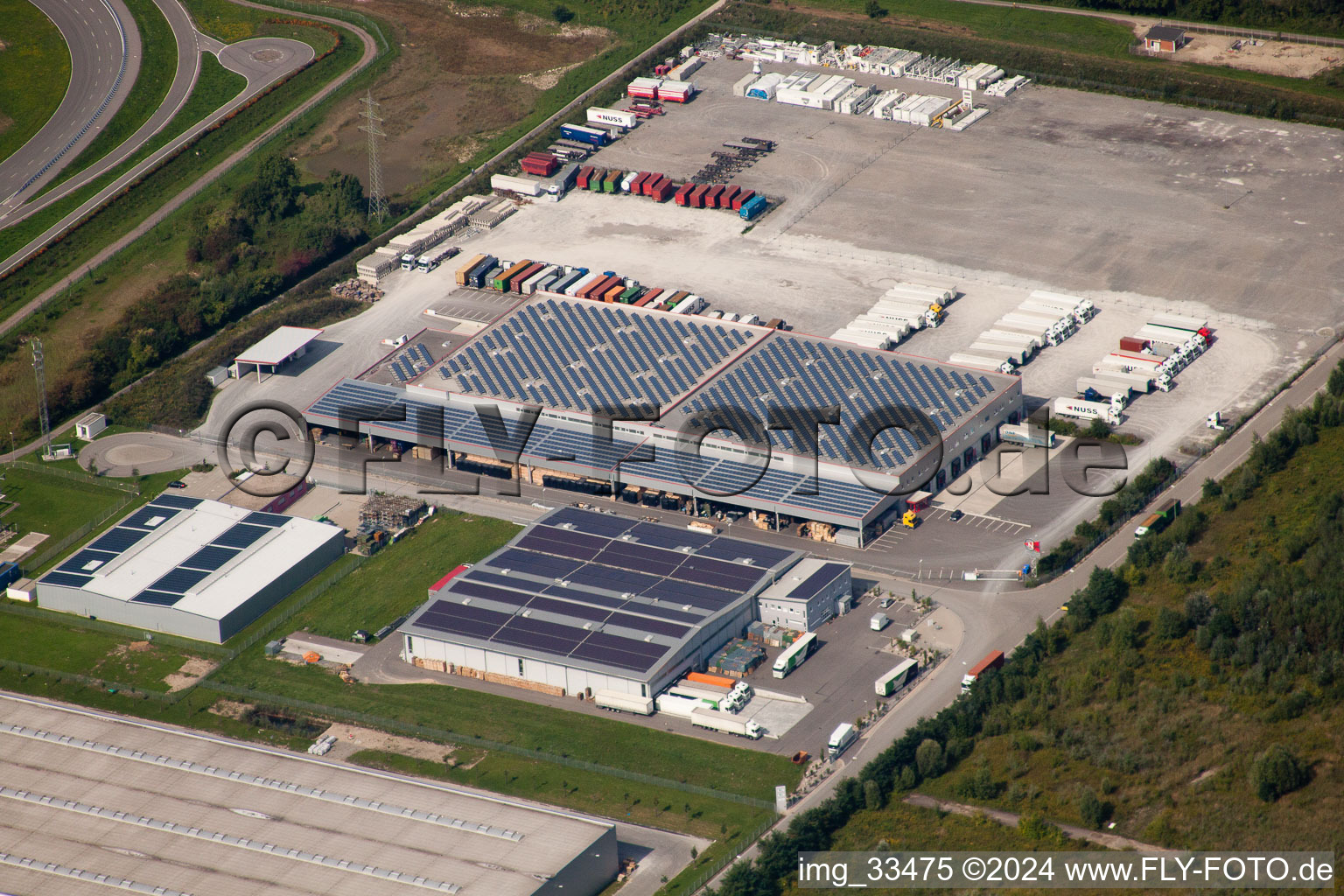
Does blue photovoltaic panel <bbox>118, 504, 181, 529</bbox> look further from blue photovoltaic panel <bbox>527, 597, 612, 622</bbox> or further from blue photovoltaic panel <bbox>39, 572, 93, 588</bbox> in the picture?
blue photovoltaic panel <bbox>527, 597, 612, 622</bbox>

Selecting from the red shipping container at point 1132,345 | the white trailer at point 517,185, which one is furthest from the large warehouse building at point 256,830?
the white trailer at point 517,185

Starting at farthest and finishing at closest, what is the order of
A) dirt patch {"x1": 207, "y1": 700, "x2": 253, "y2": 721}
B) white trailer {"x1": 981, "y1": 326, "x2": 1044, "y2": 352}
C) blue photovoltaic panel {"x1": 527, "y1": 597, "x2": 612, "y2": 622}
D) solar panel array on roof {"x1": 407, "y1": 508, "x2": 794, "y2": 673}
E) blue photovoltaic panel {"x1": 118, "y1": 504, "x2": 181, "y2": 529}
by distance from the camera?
1. white trailer {"x1": 981, "y1": 326, "x2": 1044, "y2": 352}
2. blue photovoltaic panel {"x1": 118, "y1": 504, "x2": 181, "y2": 529}
3. blue photovoltaic panel {"x1": 527, "y1": 597, "x2": 612, "y2": 622}
4. solar panel array on roof {"x1": 407, "y1": 508, "x2": 794, "y2": 673}
5. dirt patch {"x1": 207, "y1": 700, "x2": 253, "y2": 721}

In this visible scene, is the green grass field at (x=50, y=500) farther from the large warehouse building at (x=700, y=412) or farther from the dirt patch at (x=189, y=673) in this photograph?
the dirt patch at (x=189, y=673)

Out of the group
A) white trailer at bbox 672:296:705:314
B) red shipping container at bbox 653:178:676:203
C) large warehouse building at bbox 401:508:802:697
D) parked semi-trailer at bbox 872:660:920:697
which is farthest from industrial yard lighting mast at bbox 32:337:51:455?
parked semi-trailer at bbox 872:660:920:697

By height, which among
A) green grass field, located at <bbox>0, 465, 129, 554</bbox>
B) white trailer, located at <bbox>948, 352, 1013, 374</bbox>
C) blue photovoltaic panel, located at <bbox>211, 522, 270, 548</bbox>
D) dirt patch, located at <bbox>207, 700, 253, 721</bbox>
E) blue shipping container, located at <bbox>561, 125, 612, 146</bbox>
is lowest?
dirt patch, located at <bbox>207, 700, 253, 721</bbox>

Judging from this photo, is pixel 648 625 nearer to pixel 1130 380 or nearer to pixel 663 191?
pixel 1130 380

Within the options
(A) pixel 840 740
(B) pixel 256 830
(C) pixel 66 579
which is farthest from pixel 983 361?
(B) pixel 256 830

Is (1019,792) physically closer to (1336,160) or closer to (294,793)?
(294,793)
